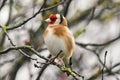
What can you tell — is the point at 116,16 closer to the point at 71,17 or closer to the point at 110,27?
the point at 110,27

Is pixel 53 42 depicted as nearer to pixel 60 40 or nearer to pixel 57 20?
pixel 60 40

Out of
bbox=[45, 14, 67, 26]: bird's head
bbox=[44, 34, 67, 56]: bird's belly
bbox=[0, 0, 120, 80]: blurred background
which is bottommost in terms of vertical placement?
bbox=[0, 0, 120, 80]: blurred background

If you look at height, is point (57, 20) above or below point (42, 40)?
above

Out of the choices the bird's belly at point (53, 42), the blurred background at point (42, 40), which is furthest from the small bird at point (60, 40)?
the blurred background at point (42, 40)

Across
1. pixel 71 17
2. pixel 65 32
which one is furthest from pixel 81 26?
pixel 65 32

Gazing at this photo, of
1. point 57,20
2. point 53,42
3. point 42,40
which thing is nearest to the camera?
point 53,42

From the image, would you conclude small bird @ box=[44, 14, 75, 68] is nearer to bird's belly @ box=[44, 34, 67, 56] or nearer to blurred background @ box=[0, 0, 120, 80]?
bird's belly @ box=[44, 34, 67, 56]

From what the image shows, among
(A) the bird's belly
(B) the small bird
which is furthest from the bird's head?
(A) the bird's belly

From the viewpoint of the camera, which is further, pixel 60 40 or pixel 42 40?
pixel 42 40

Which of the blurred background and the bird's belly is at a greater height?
the bird's belly

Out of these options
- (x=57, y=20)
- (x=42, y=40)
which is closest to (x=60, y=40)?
(x=57, y=20)

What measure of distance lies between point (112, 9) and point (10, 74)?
235 cm

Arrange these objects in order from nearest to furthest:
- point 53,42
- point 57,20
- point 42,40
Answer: point 53,42 < point 57,20 < point 42,40

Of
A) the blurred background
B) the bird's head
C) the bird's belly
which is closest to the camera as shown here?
the bird's belly
